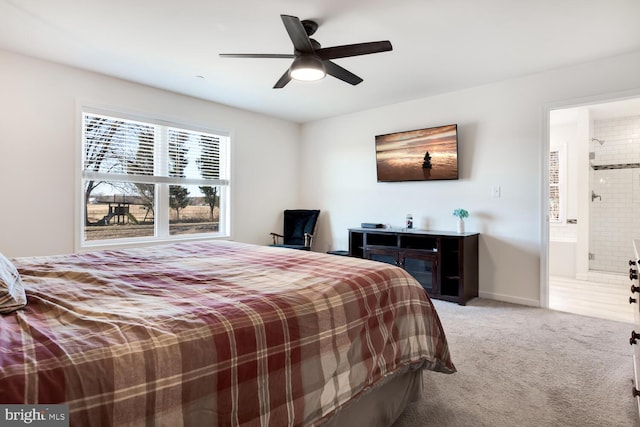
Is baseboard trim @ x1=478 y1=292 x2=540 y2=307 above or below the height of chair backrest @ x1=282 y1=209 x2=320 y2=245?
below

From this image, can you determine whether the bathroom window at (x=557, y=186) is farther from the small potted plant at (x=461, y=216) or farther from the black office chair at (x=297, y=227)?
the black office chair at (x=297, y=227)

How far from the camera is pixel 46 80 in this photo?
3178 mm

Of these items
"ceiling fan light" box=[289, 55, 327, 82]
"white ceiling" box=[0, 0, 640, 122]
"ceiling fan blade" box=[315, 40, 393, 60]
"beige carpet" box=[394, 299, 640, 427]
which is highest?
"white ceiling" box=[0, 0, 640, 122]

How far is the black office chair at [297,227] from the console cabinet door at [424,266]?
160 cm

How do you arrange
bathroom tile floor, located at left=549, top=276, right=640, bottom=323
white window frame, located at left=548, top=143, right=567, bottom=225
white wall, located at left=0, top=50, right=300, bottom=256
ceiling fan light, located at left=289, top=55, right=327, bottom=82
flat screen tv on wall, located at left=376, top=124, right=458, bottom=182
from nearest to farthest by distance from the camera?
ceiling fan light, located at left=289, top=55, right=327, bottom=82, white wall, located at left=0, top=50, right=300, bottom=256, bathroom tile floor, located at left=549, top=276, right=640, bottom=323, flat screen tv on wall, located at left=376, top=124, right=458, bottom=182, white window frame, located at left=548, top=143, right=567, bottom=225

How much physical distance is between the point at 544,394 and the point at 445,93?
3334mm

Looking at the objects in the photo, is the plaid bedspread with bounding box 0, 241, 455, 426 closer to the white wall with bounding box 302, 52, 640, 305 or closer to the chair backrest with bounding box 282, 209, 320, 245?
the white wall with bounding box 302, 52, 640, 305

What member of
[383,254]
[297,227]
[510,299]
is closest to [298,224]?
[297,227]

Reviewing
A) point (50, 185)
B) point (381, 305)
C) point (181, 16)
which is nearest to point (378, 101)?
point (181, 16)

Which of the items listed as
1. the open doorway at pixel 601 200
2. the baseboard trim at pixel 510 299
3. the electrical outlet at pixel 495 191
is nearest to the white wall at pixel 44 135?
the electrical outlet at pixel 495 191

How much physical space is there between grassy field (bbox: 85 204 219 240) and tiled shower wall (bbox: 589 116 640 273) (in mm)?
5542

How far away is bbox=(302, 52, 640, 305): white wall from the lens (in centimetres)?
339

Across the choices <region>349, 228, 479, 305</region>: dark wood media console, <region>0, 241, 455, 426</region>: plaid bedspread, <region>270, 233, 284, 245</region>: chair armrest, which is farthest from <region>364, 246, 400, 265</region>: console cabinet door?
<region>0, 241, 455, 426</region>: plaid bedspread

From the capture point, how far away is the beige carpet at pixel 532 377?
1724 mm
